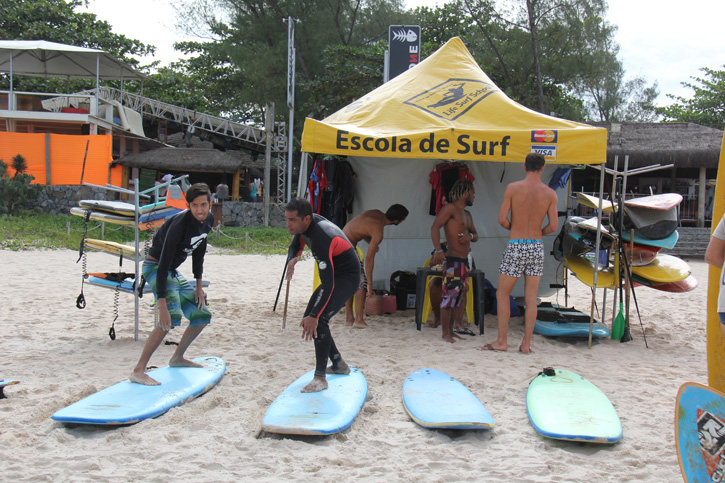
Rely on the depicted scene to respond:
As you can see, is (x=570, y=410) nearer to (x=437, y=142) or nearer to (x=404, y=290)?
(x=437, y=142)

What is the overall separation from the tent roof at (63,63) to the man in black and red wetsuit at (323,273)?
57.8 feet

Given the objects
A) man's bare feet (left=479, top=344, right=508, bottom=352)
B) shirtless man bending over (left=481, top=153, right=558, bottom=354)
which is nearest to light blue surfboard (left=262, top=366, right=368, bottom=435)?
man's bare feet (left=479, top=344, right=508, bottom=352)

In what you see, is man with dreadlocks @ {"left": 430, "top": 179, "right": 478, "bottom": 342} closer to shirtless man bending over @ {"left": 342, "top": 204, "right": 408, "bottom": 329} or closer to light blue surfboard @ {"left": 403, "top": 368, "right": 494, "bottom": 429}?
shirtless man bending over @ {"left": 342, "top": 204, "right": 408, "bottom": 329}

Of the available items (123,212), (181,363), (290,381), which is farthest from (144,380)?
(123,212)

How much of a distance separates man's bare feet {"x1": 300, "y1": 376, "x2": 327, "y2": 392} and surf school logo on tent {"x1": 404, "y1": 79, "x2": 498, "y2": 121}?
3261mm

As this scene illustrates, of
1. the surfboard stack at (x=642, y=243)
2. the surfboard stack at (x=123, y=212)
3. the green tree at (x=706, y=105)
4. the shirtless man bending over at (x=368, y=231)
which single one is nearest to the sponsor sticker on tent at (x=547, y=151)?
the surfboard stack at (x=642, y=243)

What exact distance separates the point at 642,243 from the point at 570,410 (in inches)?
119

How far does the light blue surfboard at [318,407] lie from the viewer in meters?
3.22

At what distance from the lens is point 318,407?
11.6 feet

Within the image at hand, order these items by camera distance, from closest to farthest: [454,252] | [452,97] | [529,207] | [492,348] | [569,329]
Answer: [529,207] < [492,348] < [454,252] < [569,329] < [452,97]

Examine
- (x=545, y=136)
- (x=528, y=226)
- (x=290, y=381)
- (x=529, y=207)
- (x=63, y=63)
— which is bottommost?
(x=290, y=381)

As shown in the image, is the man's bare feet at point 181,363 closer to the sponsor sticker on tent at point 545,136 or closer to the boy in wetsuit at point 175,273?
the boy in wetsuit at point 175,273

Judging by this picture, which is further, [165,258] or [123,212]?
[123,212]

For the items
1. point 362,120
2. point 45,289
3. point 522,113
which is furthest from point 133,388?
point 45,289
